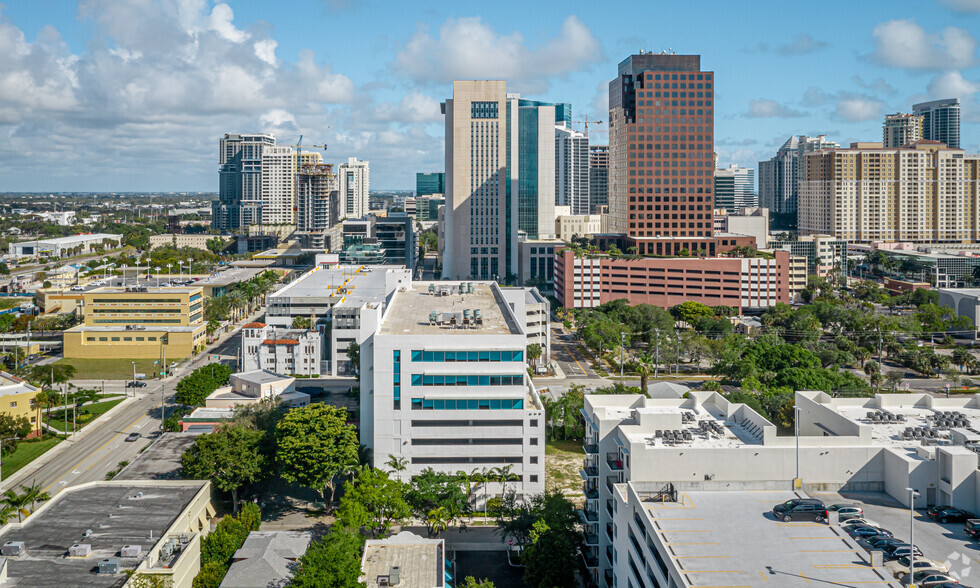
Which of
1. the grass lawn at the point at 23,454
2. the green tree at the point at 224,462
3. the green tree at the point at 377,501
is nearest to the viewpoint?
the green tree at the point at 377,501

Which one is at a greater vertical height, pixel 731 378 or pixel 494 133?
pixel 494 133

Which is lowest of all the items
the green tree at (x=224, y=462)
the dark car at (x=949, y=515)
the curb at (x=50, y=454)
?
the curb at (x=50, y=454)

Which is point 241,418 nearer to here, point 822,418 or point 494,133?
→ point 822,418

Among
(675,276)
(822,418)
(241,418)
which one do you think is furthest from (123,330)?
(822,418)

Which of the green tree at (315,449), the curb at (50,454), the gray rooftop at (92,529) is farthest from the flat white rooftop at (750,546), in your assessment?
the curb at (50,454)

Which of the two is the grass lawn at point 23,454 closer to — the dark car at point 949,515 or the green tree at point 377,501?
the green tree at point 377,501
